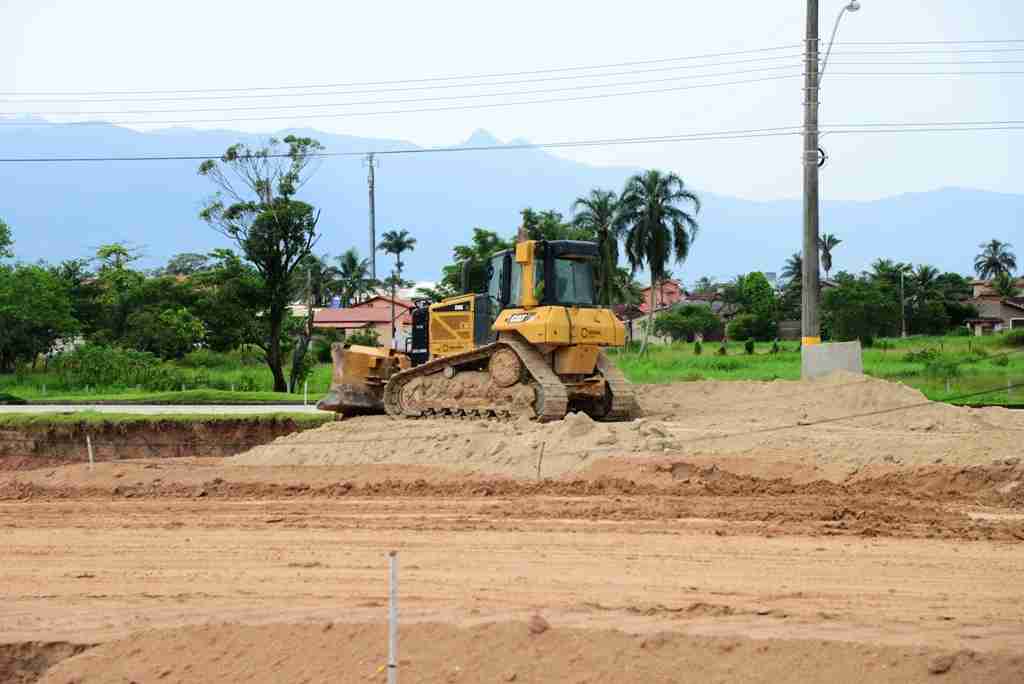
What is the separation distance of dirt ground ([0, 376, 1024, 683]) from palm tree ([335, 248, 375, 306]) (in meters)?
69.8

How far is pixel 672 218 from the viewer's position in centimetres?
5956

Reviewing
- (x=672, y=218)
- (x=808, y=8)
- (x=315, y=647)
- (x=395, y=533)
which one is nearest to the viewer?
(x=315, y=647)

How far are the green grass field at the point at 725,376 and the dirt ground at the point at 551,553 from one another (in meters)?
9.84

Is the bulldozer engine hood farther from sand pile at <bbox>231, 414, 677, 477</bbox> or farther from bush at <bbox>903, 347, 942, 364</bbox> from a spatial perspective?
bush at <bbox>903, 347, 942, 364</bbox>

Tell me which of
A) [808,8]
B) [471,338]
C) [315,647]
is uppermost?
[808,8]

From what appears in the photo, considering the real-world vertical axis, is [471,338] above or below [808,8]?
below

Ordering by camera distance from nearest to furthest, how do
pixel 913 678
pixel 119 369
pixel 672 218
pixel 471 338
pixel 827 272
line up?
pixel 913 678 < pixel 471 338 < pixel 119 369 < pixel 672 218 < pixel 827 272

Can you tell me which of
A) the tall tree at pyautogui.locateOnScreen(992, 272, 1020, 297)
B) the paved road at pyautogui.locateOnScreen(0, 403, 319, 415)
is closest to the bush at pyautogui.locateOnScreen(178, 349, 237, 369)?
the paved road at pyautogui.locateOnScreen(0, 403, 319, 415)

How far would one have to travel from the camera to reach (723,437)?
591 inches

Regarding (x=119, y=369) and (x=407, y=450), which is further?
(x=119, y=369)

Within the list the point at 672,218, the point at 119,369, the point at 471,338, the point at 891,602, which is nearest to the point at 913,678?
the point at 891,602

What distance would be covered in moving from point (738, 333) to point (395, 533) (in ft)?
201

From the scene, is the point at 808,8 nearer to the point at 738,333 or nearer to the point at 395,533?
the point at 395,533

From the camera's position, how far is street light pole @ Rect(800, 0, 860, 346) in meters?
20.5
